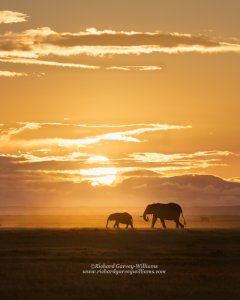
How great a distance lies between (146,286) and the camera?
33219 millimetres

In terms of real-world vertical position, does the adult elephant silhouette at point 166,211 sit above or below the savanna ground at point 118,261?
above

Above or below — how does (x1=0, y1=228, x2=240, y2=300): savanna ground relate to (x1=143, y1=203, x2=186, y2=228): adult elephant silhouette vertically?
below

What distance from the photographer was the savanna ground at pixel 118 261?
31.5 meters

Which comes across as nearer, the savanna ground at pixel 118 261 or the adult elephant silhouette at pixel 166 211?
the savanna ground at pixel 118 261

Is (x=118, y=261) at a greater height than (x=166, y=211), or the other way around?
(x=166, y=211)

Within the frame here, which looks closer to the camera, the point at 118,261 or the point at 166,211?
the point at 118,261

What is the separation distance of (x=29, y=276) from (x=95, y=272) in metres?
3.26

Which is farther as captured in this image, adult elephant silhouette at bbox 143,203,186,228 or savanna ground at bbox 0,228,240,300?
adult elephant silhouette at bbox 143,203,186,228

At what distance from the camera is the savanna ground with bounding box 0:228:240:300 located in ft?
103

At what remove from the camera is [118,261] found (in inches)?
1634

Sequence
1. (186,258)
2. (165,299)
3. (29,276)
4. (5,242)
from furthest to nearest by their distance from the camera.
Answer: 1. (5,242)
2. (186,258)
3. (29,276)
4. (165,299)

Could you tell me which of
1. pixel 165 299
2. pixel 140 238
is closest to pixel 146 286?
pixel 165 299

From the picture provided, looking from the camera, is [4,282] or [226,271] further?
[226,271]

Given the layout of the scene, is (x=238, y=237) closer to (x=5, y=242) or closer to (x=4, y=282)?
(x=5, y=242)
